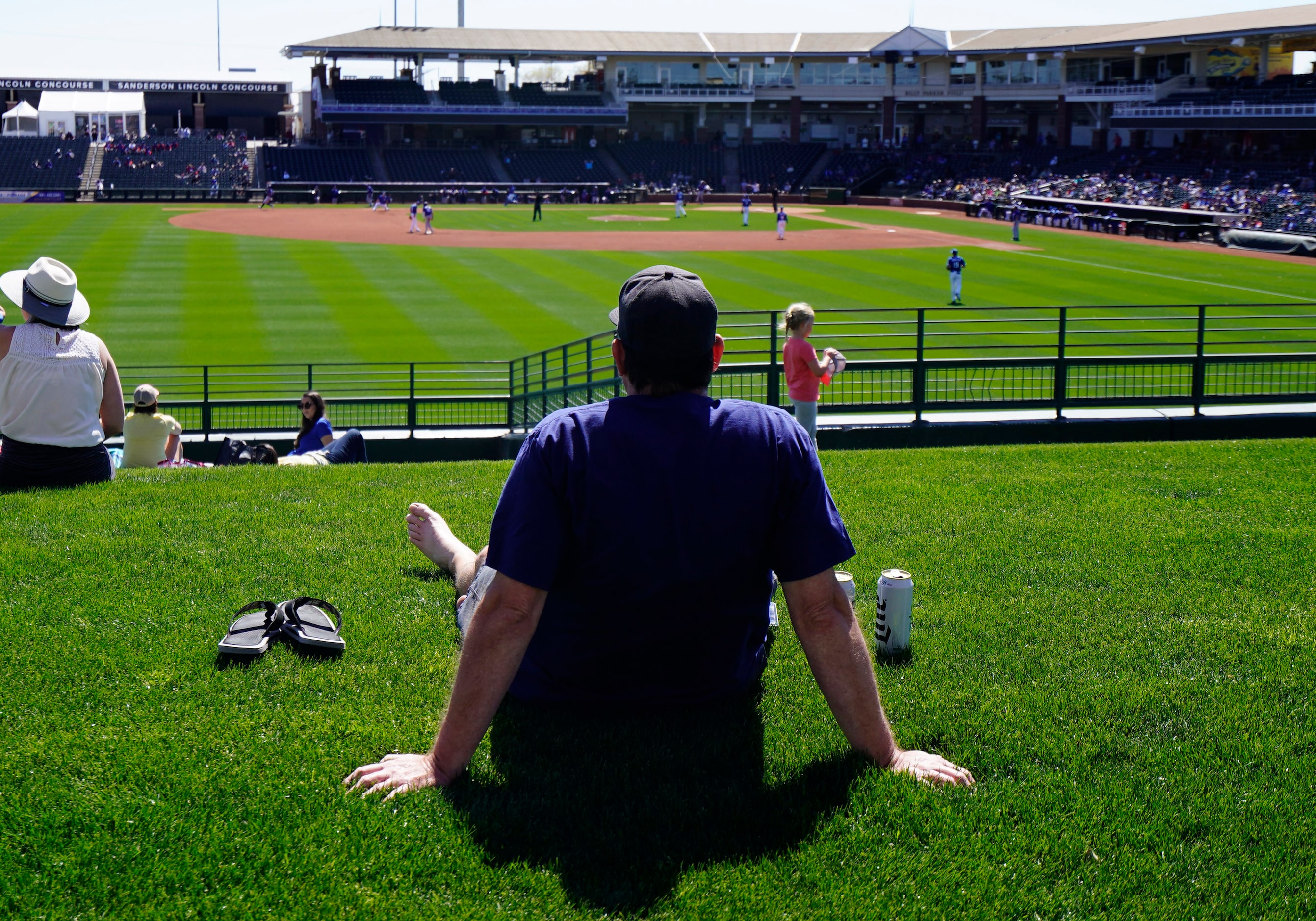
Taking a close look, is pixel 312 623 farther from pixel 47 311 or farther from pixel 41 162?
pixel 41 162

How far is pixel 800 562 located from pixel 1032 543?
3448mm

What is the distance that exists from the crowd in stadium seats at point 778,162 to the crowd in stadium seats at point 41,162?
143 feet

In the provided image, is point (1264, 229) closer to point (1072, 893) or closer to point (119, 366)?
point (119, 366)

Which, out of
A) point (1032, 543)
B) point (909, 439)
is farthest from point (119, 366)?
point (1032, 543)

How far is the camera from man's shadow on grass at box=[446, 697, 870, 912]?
136 inches

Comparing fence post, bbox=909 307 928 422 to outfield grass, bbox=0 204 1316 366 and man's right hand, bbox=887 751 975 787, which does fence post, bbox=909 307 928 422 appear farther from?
man's right hand, bbox=887 751 975 787

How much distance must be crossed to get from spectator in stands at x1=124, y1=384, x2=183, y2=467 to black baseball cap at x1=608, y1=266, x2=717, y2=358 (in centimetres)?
842

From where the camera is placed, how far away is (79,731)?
13.7ft

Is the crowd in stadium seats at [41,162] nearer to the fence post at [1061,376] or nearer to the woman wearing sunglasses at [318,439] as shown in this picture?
the woman wearing sunglasses at [318,439]

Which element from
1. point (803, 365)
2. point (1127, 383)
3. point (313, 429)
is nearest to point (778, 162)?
point (1127, 383)

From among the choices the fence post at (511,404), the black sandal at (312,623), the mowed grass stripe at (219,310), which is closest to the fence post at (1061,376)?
the fence post at (511,404)

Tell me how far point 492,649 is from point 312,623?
1.70 m

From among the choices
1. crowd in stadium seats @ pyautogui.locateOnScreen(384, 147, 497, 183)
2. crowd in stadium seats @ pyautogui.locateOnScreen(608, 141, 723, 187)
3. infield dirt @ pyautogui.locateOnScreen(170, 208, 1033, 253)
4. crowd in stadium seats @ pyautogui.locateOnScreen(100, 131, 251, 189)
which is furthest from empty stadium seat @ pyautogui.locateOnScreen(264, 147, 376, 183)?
infield dirt @ pyautogui.locateOnScreen(170, 208, 1033, 253)

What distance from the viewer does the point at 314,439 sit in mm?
12172
